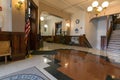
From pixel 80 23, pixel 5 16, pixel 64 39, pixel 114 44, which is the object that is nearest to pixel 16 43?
pixel 5 16

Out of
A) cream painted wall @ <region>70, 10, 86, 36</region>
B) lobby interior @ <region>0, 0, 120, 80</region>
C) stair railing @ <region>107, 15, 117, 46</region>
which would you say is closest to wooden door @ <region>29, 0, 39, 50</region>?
lobby interior @ <region>0, 0, 120, 80</region>

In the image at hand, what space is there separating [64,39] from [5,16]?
7614 millimetres

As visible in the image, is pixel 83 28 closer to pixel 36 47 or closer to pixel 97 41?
pixel 97 41

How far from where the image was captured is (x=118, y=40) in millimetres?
6754

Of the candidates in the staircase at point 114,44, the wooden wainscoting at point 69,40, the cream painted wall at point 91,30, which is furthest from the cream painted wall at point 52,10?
the staircase at point 114,44

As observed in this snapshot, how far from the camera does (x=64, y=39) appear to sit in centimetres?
1105

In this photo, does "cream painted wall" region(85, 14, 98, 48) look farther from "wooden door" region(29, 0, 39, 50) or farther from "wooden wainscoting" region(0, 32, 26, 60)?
"wooden wainscoting" region(0, 32, 26, 60)

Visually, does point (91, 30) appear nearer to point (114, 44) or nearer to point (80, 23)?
point (80, 23)

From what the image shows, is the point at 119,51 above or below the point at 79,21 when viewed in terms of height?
below

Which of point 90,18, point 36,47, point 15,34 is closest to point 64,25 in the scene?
point 90,18

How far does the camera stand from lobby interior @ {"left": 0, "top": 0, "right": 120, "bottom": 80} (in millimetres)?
3079

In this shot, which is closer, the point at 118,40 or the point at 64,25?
the point at 118,40

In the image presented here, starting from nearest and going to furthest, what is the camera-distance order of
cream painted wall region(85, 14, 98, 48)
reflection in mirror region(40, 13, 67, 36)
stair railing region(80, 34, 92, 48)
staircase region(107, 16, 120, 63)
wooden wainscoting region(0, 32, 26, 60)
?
wooden wainscoting region(0, 32, 26, 60)
staircase region(107, 16, 120, 63)
stair railing region(80, 34, 92, 48)
cream painted wall region(85, 14, 98, 48)
reflection in mirror region(40, 13, 67, 36)

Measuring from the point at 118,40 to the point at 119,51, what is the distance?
96cm
